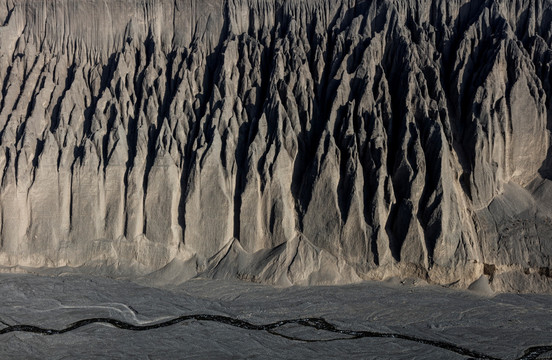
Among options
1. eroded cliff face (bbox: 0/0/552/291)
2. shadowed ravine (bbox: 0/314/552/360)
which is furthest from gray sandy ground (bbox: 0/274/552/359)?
eroded cliff face (bbox: 0/0/552/291)

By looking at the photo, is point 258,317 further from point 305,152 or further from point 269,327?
point 305,152

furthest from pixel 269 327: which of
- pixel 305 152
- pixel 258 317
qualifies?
pixel 305 152

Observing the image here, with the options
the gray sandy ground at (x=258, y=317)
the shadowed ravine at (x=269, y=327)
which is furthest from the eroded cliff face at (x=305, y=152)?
the shadowed ravine at (x=269, y=327)

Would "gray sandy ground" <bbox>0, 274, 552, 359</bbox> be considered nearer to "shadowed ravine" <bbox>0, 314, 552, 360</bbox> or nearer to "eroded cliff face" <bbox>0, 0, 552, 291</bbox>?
"shadowed ravine" <bbox>0, 314, 552, 360</bbox>

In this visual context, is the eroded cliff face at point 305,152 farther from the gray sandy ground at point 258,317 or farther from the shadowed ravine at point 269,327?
the shadowed ravine at point 269,327

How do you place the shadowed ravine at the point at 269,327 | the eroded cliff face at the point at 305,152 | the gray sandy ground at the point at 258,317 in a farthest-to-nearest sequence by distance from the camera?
the eroded cliff face at the point at 305,152 → the shadowed ravine at the point at 269,327 → the gray sandy ground at the point at 258,317

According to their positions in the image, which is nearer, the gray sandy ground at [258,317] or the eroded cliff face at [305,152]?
the gray sandy ground at [258,317]
